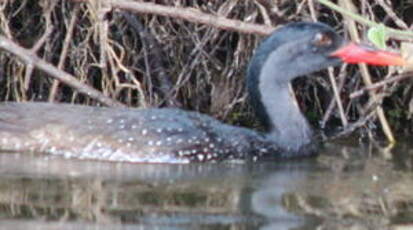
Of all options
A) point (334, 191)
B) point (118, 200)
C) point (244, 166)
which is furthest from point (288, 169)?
point (118, 200)

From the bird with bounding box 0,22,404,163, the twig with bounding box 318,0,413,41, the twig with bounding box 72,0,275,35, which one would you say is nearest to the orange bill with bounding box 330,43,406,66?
the bird with bounding box 0,22,404,163

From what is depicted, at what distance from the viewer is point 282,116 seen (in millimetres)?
10406

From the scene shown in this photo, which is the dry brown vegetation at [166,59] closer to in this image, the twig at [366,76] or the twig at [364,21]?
the twig at [366,76]

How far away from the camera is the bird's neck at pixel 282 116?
405 inches

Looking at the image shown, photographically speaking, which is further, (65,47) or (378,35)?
(65,47)

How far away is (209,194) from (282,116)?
1761 millimetres

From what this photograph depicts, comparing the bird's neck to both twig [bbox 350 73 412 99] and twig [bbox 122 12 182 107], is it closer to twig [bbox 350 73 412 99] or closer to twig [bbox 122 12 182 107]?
twig [bbox 350 73 412 99]

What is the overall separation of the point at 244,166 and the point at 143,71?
198cm

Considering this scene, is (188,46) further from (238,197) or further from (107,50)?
(238,197)

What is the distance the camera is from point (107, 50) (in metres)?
10.9

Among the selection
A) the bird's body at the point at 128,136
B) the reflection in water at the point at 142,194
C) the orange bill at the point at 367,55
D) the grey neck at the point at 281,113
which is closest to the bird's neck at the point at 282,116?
the grey neck at the point at 281,113

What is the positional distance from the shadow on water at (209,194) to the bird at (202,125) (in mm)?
141

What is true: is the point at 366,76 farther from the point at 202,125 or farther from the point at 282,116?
the point at 202,125

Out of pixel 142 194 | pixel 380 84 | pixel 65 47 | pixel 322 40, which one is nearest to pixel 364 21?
pixel 322 40
